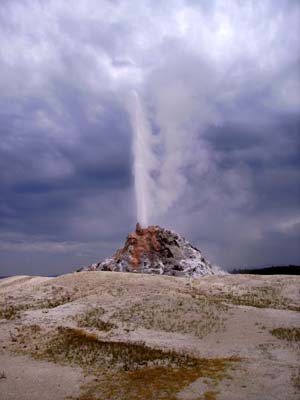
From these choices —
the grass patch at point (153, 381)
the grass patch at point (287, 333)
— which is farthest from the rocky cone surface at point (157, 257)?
Answer: the grass patch at point (153, 381)

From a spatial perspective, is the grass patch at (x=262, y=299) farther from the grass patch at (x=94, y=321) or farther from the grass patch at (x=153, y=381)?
the grass patch at (x=153, y=381)

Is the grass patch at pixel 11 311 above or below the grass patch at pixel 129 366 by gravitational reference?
above

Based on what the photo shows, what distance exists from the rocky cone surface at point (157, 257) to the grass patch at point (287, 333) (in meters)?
24.3

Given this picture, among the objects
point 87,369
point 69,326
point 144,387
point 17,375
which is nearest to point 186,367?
point 144,387

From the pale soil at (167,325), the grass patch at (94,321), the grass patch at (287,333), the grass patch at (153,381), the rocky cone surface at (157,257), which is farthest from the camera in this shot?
the rocky cone surface at (157,257)

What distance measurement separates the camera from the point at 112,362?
17.9 metres

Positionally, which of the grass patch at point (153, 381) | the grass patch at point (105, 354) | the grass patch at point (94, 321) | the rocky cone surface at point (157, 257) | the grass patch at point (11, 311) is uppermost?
the rocky cone surface at point (157, 257)

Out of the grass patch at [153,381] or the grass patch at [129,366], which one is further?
the grass patch at [129,366]

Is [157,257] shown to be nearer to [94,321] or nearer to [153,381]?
[94,321]

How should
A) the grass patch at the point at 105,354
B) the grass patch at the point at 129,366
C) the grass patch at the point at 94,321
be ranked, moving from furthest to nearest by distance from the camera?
the grass patch at the point at 94,321
the grass patch at the point at 105,354
the grass patch at the point at 129,366

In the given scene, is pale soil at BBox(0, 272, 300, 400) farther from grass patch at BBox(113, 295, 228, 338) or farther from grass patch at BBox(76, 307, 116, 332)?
grass patch at BBox(76, 307, 116, 332)

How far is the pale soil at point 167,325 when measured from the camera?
14.9m

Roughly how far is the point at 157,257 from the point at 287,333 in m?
29.5

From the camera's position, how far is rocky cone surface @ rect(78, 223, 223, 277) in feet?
163
